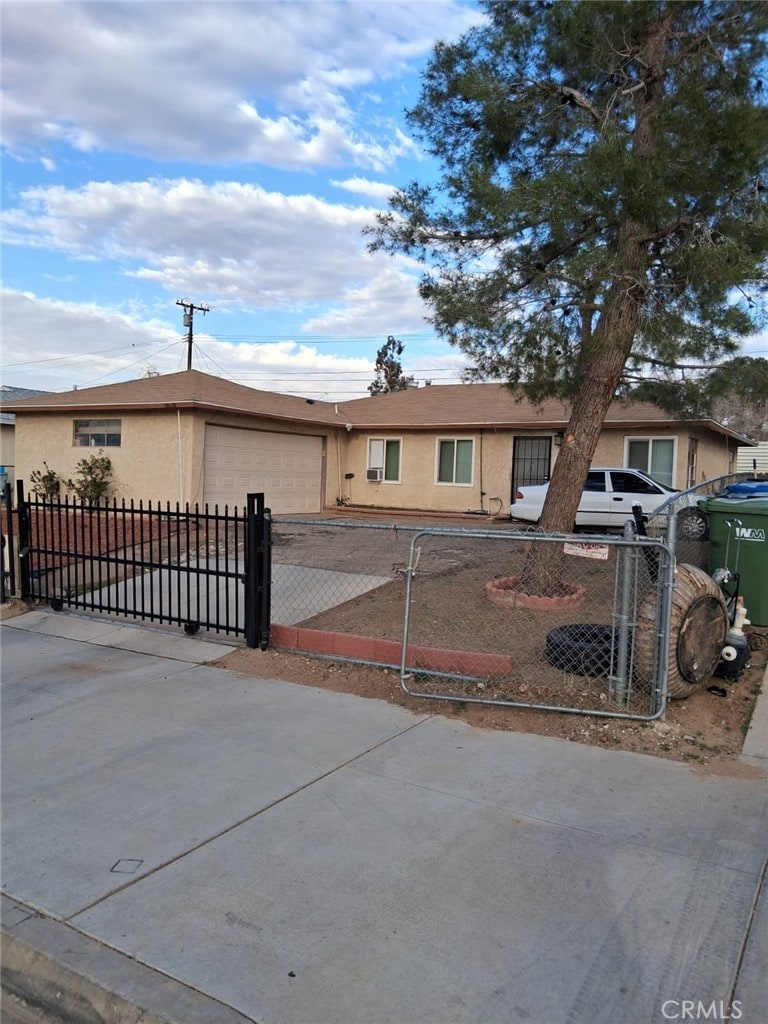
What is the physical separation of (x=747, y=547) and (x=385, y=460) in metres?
15.2

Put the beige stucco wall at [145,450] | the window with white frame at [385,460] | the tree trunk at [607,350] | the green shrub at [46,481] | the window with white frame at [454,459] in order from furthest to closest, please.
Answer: the window with white frame at [385,460], the window with white frame at [454,459], the green shrub at [46,481], the beige stucco wall at [145,450], the tree trunk at [607,350]

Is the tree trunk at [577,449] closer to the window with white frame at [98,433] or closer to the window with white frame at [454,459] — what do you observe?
the window with white frame at [454,459]

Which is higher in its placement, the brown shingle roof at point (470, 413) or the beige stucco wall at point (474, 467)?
the brown shingle roof at point (470, 413)

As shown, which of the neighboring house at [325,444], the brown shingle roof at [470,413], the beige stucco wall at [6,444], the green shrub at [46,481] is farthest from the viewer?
the beige stucco wall at [6,444]

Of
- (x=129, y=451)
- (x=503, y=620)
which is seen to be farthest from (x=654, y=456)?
(x=129, y=451)

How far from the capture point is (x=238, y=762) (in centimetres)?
465

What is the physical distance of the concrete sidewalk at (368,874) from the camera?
2689mm

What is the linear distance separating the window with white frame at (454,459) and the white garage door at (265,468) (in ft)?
11.1

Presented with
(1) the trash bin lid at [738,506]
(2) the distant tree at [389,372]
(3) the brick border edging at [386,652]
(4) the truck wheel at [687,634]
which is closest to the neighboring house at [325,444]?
(1) the trash bin lid at [738,506]

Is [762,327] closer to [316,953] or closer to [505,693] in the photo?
[505,693]

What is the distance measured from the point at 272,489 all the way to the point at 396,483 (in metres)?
3.83

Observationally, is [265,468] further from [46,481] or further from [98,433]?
[46,481]

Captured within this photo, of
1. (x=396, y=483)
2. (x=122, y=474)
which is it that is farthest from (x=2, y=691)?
(x=396, y=483)

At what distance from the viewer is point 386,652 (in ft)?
21.3
